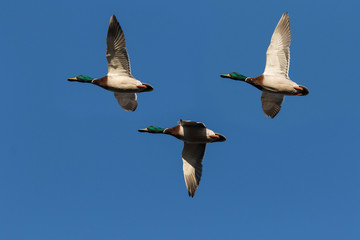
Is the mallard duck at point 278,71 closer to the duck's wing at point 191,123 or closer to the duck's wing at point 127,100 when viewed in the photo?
the duck's wing at point 191,123

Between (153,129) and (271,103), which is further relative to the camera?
(271,103)

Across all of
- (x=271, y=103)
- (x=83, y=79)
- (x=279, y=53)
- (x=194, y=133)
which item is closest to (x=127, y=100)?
(x=83, y=79)

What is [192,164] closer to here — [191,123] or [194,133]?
[194,133]

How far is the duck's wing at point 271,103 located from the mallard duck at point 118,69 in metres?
3.95

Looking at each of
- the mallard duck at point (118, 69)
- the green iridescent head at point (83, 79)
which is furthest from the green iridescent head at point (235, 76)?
the green iridescent head at point (83, 79)

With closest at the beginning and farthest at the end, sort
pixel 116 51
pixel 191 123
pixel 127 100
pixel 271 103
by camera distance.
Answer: pixel 191 123
pixel 116 51
pixel 271 103
pixel 127 100

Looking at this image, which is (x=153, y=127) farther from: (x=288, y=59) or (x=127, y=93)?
(x=288, y=59)

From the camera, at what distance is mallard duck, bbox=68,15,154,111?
2138cm

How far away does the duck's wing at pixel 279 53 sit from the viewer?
21297mm

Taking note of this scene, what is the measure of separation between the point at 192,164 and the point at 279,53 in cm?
467

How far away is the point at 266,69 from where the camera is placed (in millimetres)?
21375

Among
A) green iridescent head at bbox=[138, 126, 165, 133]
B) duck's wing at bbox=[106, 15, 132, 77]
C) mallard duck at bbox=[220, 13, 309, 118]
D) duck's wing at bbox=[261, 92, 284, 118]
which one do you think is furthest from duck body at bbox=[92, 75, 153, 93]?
duck's wing at bbox=[261, 92, 284, 118]

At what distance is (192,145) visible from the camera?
21.4 metres

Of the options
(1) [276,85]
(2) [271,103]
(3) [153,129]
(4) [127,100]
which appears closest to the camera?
(1) [276,85]
